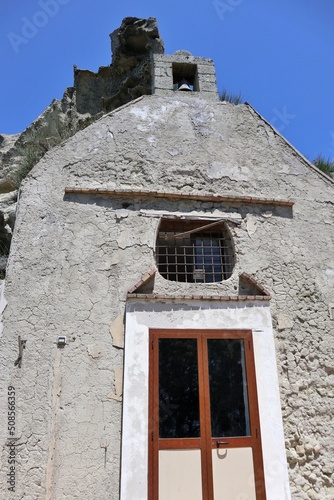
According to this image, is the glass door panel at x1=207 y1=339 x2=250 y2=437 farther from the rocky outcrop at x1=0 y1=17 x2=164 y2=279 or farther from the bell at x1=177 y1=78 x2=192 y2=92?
the rocky outcrop at x1=0 y1=17 x2=164 y2=279

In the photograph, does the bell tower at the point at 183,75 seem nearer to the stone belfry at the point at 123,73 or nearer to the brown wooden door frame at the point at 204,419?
the stone belfry at the point at 123,73

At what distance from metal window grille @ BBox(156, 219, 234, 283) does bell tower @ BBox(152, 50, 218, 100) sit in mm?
2896

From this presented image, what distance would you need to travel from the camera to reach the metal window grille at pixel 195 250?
6.71 m

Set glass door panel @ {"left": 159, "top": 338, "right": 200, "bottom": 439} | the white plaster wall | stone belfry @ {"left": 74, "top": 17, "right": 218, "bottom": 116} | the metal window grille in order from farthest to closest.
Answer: stone belfry @ {"left": 74, "top": 17, "right": 218, "bottom": 116}, the metal window grille, glass door panel @ {"left": 159, "top": 338, "right": 200, "bottom": 439}, the white plaster wall

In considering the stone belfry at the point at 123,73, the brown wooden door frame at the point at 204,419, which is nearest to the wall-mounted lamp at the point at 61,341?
the brown wooden door frame at the point at 204,419

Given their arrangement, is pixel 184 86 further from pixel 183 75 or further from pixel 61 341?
pixel 61 341

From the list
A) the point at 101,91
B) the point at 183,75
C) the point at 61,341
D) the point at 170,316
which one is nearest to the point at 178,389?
the point at 170,316

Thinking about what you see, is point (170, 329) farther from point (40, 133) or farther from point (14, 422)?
point (40, 133)

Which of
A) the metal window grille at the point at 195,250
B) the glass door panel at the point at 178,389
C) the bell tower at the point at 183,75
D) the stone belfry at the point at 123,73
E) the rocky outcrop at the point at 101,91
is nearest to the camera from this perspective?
the glass door panel at the point at 178,389

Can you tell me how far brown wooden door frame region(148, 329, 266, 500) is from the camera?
5246 millimetres

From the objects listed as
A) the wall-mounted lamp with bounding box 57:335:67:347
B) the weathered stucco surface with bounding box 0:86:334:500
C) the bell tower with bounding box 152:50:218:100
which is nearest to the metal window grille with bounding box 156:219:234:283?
the weathered stucco surface with bounding box 0:86:334:500

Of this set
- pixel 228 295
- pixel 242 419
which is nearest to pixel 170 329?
pixel 228 295

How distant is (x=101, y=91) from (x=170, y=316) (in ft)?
35.0

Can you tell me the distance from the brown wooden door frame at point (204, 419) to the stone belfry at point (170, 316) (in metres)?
0.02
